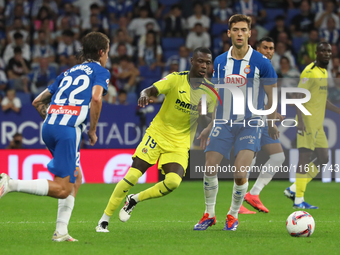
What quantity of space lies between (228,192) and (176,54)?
18.9 feet

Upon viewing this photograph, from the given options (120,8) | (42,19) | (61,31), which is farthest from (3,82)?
(120,8)

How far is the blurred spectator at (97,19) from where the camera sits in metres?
15.6

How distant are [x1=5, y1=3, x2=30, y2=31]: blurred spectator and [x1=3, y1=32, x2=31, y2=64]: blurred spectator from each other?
81 cm

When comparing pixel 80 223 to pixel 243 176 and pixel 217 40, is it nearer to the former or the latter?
pixel 243 176

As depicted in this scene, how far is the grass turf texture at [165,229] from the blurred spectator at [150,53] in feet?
18.2

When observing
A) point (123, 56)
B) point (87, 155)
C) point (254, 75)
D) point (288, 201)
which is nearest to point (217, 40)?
point (123, 56)

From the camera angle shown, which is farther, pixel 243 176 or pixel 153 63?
pixel 153 63

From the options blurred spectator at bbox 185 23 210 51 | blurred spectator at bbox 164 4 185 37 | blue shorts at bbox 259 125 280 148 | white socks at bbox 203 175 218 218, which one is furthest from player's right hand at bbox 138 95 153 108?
blurred spectator at bbox 164 4 185 37

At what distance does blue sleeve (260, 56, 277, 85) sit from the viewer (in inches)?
238

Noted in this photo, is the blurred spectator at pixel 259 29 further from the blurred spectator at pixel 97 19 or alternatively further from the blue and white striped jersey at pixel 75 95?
the blue and white striped jersey at pixel 75 95

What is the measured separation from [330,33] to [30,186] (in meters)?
12.9

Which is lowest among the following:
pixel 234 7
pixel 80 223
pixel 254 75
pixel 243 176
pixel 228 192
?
pixel 228 192

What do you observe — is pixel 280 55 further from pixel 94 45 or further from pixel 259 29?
pixel 94 45

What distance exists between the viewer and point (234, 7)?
16391mm
